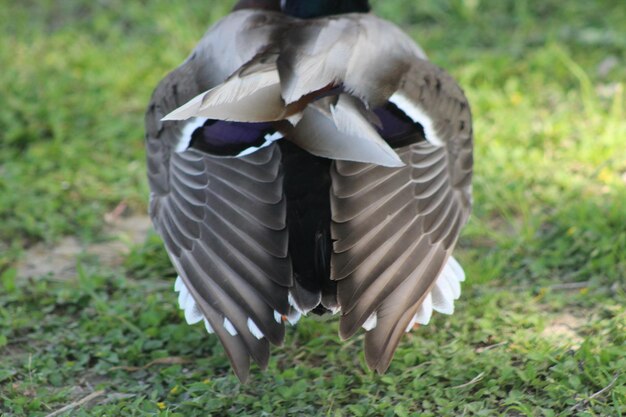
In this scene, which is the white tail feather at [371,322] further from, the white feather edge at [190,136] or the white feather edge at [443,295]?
the white feather edge at [190,136]

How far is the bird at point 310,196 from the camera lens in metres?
3.19

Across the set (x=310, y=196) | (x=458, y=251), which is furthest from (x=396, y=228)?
(x=458, y=251)

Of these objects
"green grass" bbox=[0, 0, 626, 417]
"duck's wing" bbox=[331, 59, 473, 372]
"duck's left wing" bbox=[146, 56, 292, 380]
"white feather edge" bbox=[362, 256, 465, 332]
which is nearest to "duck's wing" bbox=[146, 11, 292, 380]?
"duck's left wing" bbox=[146, 56, 292, 380]

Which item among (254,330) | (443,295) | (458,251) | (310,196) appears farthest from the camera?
(458,251)

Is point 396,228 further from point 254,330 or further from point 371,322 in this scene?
point 254,330

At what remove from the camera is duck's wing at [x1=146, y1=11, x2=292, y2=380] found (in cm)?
320

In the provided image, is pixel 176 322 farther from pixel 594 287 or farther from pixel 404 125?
pixel 594 287

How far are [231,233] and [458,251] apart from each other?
144cm

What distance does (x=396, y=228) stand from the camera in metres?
3.33

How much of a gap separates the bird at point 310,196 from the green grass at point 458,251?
0.83 ft

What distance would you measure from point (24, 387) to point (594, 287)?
221 cm

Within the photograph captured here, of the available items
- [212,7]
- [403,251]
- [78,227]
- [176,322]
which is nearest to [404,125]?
[403,251]

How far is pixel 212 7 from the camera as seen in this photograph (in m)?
6.89

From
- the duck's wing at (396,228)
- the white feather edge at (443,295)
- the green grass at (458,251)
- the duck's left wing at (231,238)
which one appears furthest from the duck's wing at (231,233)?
the white feather edge at (443,295)
